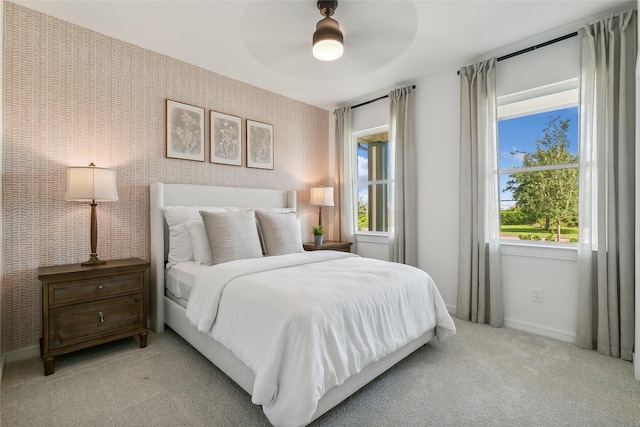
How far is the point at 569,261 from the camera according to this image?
8.73 ft

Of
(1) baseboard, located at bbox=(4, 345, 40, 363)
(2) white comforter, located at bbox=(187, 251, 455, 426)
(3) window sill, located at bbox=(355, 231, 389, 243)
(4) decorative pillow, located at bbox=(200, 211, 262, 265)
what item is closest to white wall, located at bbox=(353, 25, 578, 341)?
(3) window sill, located at bbox=(355, 231, 389, 243)

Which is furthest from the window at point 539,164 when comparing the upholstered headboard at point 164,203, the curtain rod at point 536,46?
the upholstered headboard at point 164,203

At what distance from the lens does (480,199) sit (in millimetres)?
3053

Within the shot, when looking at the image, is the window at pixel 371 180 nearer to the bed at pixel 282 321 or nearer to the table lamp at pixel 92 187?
the bed at pixel 282 321

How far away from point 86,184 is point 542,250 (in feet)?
12.6

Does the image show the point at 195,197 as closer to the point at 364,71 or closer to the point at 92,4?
the point at 92,4

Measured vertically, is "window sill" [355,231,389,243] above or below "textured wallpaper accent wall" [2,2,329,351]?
below

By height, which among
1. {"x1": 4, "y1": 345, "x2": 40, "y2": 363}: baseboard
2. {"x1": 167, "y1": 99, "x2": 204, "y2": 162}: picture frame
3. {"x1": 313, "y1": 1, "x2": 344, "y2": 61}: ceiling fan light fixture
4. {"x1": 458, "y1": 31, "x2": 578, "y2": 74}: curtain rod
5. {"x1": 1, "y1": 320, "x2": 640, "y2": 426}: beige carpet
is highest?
{"x1": 458, "y1": 31, "x2": 578, "y2": 74}: curtain rod

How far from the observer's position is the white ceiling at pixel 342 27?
2311 millimetres

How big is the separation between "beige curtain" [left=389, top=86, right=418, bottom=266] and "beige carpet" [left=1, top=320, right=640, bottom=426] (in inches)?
55.2

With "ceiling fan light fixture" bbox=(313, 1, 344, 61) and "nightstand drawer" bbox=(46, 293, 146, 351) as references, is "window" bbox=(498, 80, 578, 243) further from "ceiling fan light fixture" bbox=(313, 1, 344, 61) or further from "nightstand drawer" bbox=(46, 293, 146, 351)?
"nightstand drawer" bbox=(46, 293, 146, 351)

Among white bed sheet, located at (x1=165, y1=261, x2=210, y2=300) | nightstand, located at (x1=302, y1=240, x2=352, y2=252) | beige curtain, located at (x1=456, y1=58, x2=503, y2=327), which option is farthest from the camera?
nightstand, located at (x1=302, y1=240, x2=352, y2=252)

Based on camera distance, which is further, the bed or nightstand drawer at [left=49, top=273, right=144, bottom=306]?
nightstand drawer at [left=49, top=273, right=144, bottom=306]

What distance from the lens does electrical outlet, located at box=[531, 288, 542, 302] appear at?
281 cm
